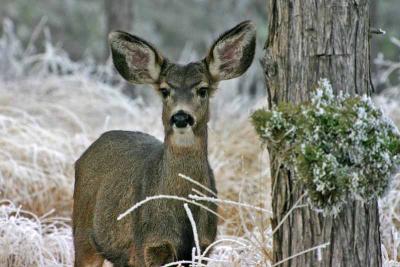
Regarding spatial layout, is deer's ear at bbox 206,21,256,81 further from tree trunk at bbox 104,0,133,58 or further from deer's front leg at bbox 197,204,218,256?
tree trunk at bbox 104,0,133,58

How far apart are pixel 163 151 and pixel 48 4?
45.1 ft

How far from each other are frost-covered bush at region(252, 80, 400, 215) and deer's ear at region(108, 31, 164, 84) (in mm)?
1306

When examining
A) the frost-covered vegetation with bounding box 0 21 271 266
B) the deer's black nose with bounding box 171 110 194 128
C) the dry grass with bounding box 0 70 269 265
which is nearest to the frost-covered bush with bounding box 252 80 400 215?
the frost-covered vegetation with bounding box 0 21 271 266

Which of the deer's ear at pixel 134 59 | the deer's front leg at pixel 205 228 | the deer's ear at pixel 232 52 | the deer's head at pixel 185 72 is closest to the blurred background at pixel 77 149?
the deer's front leg at pixel 205 228

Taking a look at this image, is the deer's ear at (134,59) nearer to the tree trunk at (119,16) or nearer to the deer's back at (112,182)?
the deer's back at (112,182)

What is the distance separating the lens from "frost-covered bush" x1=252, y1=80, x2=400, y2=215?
3.56 meters

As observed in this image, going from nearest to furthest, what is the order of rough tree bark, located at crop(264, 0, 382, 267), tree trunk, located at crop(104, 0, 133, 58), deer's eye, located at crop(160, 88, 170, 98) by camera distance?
1. rough tree bark, located at crop(264, 0, 382, 267)
2. deer's eye, located at crop(160, 88, 170, 98)
3. tree trunk, located at crop(104, 0, 133, 58)

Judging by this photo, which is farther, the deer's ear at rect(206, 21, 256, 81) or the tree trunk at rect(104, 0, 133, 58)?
the tree trunk at rect(104, 0, 133, 58)

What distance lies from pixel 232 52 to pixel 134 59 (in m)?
0.50

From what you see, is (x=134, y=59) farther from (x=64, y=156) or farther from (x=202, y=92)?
(x=64, y=156)

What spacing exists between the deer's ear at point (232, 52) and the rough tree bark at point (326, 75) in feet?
2.88

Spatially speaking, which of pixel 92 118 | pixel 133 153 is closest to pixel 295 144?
pixel 133 153

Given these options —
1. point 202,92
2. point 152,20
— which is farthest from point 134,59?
point 152,20

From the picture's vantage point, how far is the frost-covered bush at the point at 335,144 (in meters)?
3.56
